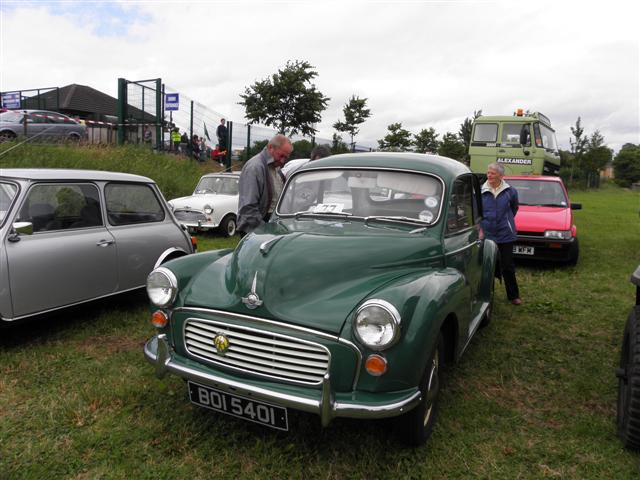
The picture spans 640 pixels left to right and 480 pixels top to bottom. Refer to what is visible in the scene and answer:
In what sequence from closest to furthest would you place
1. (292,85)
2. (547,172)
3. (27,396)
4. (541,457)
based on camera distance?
(541,457) → (27,396) → (547,172) → (292,85)

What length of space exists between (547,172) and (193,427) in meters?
13.9

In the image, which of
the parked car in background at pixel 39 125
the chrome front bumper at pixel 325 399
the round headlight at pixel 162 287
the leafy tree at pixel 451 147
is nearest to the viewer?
the chrome front bumper at pixel 325 399

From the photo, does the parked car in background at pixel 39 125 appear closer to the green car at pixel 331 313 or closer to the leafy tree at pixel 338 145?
the leafy tree at pixel 338 145

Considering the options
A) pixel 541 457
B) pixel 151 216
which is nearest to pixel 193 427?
pixel 541 457

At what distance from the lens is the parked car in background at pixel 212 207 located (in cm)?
1031

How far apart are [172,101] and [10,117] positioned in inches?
195

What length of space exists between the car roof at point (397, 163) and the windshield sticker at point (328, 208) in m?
0.37

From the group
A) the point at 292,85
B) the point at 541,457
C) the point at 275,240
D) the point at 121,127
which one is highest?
the point at 292,85

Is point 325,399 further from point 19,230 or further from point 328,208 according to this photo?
point 19,230

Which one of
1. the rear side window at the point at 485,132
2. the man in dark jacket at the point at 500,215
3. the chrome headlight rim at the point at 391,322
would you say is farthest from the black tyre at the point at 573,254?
the rear side window at the point at 485,132

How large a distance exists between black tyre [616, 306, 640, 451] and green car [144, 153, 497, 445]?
969 mm

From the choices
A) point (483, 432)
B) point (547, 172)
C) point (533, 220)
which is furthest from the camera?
point (547, 172)

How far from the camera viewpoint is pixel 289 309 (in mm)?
2604

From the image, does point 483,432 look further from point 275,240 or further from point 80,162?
point 80,162
